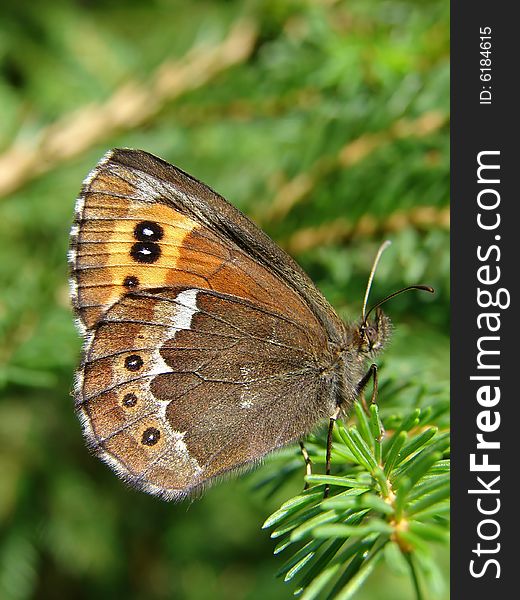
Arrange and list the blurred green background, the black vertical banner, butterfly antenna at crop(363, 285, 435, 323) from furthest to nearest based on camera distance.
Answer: the blurred green background, butterfly antenna at crop(363, 285, 435, 323), the black vertical banner

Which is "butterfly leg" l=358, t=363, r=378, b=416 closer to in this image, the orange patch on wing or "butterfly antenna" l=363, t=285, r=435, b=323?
"butterfly antenna" l=363, t=285, r=435, b=323

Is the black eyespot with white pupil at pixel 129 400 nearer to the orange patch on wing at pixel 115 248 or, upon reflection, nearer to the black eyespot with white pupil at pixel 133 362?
the black eyespot with white pupil at pixel 133 362

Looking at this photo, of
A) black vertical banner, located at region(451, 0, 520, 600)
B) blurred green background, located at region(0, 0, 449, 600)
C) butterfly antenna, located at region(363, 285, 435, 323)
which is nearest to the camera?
black vertical banner, located at region(451, 0, 520, 600)

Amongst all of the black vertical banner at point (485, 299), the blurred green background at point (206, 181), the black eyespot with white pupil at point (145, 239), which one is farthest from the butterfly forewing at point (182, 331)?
the black vertical banner at point (485, 299)

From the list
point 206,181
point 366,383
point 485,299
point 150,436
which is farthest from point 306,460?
point 206,181

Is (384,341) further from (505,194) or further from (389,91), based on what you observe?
(389,91)

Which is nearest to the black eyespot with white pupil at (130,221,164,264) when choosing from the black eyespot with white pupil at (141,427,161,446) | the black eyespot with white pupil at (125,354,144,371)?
the black eyespot with white pupil at (125,354,144,371)

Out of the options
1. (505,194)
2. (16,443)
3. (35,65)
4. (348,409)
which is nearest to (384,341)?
(348,409)
